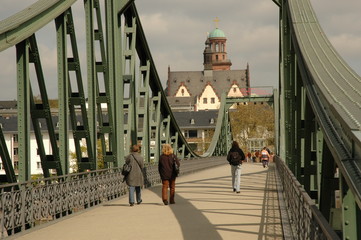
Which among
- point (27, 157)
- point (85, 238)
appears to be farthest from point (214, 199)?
point (85, 238)

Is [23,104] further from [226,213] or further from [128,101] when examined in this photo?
[128,101]

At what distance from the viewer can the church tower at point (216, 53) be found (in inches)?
7662

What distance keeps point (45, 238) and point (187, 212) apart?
13.4 feet

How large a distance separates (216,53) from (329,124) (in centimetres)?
18938

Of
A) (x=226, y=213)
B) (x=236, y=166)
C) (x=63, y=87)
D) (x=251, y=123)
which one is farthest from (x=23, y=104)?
(x=251, y=123)

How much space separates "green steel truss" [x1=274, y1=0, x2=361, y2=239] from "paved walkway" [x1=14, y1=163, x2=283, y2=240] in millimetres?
1066

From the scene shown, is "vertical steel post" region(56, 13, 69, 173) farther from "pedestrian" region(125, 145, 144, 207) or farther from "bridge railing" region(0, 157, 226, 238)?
"pedestrian" region(125, 145, 144, 207)

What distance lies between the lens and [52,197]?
1288 cm

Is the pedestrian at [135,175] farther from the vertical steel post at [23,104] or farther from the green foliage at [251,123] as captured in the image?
the green foliage at [251,123]

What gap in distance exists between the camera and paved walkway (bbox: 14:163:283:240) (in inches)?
423

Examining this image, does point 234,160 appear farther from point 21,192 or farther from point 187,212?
point 21,192

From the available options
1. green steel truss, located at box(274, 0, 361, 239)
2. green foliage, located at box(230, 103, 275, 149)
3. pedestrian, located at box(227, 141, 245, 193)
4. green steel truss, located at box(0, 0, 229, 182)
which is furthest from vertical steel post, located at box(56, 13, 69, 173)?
green foliage, located at box(230, 103, 275, 149)

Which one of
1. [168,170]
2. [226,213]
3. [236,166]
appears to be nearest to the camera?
[226,213]

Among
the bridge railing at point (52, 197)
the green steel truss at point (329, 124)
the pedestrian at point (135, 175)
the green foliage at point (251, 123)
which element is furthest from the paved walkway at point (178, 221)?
the green foliage at point (251, 123)
